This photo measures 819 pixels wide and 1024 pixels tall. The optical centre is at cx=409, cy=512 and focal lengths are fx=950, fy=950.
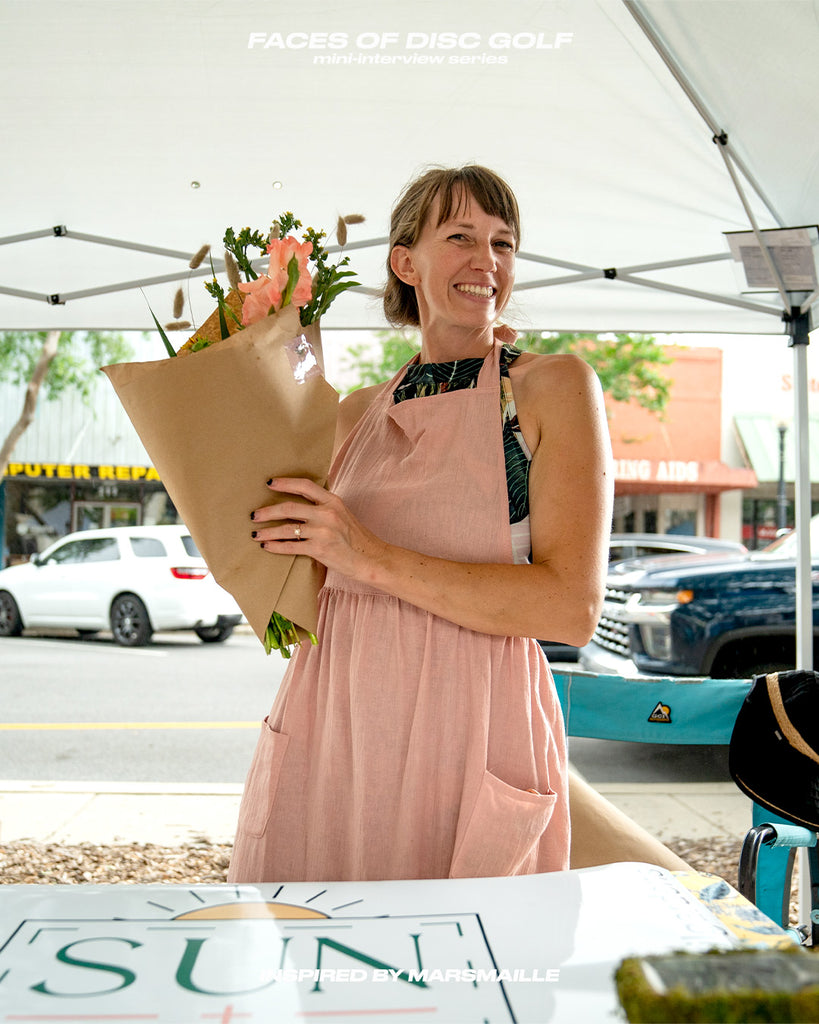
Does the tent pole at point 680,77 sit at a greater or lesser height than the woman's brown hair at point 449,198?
greater

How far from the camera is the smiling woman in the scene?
1.42m

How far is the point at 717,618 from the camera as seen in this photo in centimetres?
562

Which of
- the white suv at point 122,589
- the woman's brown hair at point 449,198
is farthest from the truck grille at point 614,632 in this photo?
the white suv at point 122,589

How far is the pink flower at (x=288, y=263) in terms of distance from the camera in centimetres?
126

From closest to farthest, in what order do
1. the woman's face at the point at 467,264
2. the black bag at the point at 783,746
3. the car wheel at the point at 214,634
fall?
the woman's face at the point at 467,264, the black bag at the point at 783,746, the car wheel at the point at 214,634

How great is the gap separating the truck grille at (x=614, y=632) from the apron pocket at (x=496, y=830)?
505 cm

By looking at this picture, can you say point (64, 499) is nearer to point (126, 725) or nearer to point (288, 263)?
point (126, 725)

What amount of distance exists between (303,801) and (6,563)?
61.3 ft

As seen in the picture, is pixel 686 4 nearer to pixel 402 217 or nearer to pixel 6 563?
pixel 402 217

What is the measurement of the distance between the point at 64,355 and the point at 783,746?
14.8 m

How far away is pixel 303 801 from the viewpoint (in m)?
1.51

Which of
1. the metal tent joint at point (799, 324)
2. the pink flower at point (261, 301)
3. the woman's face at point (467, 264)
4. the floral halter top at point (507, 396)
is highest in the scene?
the metal tent joint at point (799, 324)

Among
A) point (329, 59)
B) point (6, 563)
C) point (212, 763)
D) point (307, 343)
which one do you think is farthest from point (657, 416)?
point (307, 343)

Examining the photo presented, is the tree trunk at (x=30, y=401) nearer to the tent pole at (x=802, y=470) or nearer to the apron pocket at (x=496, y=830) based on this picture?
the tent pole at (x=802, y=470)
